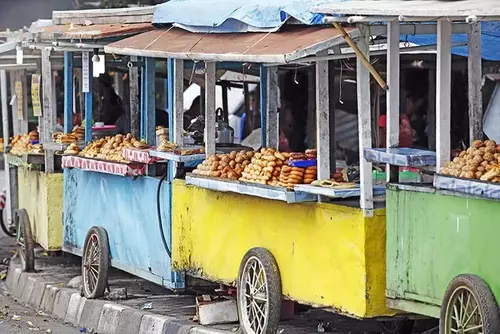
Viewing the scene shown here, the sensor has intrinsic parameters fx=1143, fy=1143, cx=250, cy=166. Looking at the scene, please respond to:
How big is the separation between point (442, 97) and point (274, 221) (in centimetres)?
177

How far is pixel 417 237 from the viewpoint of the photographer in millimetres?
6949

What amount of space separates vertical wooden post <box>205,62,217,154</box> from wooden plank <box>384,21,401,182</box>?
7.65ft

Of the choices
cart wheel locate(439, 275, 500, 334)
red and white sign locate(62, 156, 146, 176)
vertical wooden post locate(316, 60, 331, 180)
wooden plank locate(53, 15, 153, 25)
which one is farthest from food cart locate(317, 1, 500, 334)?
wooden plank locate(53, 15, 153, 25)

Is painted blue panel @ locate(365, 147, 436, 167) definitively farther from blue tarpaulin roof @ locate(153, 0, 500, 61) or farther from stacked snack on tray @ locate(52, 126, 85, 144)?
stacked snack on tray @ locate(52, 126, 85, 144)

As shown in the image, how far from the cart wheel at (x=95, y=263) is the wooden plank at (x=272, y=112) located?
1.92m

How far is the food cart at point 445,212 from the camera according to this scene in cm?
626

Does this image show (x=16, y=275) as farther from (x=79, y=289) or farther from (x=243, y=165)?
(x=243, y=165)

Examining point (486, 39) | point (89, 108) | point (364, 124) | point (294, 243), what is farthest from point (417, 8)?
point (89, 108)

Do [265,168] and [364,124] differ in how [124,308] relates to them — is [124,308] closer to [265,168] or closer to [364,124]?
[265,168]

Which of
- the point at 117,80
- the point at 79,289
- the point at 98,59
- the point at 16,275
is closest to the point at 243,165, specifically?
the point at 98,59

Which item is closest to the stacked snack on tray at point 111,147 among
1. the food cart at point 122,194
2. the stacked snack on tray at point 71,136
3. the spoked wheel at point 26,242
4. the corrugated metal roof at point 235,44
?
the food cart at point 122,194

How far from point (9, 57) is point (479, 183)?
817 cm

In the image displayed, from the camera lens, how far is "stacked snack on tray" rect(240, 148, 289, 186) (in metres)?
8.20

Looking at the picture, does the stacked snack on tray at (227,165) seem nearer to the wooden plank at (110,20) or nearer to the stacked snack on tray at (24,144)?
the wooden plank at (110,20)
